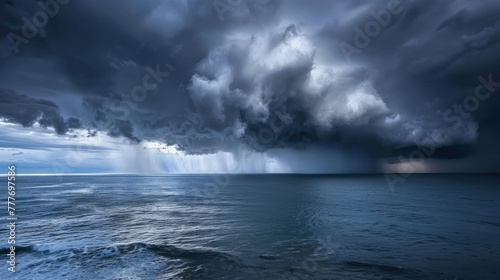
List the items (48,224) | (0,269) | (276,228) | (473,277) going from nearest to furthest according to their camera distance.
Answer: (473,277), (0,269), (276,228), (48,224)

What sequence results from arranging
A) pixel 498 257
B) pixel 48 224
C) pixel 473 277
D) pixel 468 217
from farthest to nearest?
1. pixel 468 217
2. pixel 48 224
3. pixel 498 257
4. pixel 473 277

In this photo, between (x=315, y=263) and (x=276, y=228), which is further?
(x=276, y=228)

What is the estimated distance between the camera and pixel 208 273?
26.2 m

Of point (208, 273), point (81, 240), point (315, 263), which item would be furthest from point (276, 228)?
point (81, 240)

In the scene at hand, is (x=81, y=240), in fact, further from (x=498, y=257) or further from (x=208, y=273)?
(x=498, y=257)

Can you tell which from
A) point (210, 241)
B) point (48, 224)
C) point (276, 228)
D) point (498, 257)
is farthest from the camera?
point (48, 224)

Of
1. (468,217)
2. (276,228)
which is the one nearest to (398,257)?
(276,228)

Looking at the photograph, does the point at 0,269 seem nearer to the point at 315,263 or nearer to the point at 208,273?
the point at 208,273

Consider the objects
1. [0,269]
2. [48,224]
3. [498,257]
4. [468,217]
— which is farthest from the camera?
[468,217]

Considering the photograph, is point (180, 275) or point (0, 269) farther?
point (0, 269)

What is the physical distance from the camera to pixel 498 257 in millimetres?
30312

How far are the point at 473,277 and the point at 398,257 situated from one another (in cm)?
710

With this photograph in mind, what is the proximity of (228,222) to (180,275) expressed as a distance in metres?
27.1

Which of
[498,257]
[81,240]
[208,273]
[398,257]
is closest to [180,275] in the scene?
[208,273]
